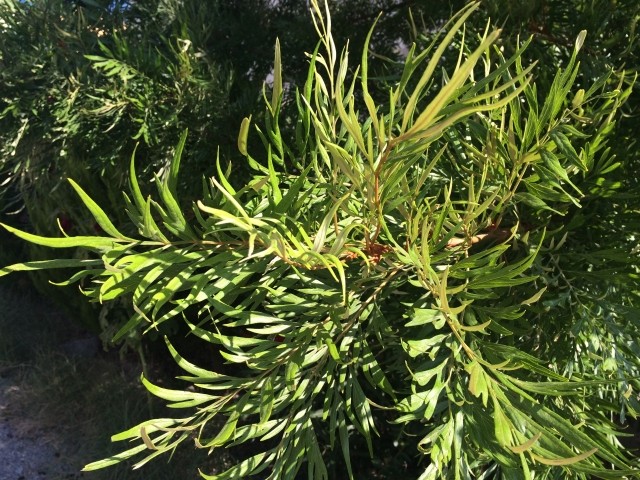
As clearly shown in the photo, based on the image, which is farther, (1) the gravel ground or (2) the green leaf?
(1) the gravel ground

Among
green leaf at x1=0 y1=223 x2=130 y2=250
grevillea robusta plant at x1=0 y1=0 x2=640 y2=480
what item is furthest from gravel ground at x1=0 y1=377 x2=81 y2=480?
green leaf at x1=0 y1=223 x2=130 y2=250

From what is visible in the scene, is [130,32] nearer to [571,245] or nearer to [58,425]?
[571,245]

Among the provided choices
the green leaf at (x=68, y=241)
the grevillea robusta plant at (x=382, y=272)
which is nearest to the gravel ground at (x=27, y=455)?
the grevillea robusta plant at (x=382, y=272)

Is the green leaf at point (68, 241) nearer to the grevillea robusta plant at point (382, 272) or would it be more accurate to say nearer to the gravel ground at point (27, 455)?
the grevillea robusta plant at point (382, 272)

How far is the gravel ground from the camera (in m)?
1.86

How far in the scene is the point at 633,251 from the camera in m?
0.80

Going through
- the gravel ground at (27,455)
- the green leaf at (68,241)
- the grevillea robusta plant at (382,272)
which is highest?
the green leaf at (68,241)

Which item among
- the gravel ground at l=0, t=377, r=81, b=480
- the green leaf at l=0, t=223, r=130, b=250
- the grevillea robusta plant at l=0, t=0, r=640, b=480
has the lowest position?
the gravel ground at l=0, t=377, r=81, b=480

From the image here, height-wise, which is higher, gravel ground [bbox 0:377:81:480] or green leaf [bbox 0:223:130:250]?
green leaf [bbox 0:223:130:250]

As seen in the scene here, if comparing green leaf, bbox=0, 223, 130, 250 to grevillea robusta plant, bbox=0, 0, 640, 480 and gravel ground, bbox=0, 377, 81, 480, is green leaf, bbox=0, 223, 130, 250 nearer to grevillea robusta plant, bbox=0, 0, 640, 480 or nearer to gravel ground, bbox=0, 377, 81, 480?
grevillea robusta plant, bbox=0, 0, 640, 480

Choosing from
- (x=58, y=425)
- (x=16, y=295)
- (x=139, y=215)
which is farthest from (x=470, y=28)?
(x=16, y=295)

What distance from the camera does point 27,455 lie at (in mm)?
1933

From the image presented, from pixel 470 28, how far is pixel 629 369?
518 mm

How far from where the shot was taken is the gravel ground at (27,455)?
1.86 meters
